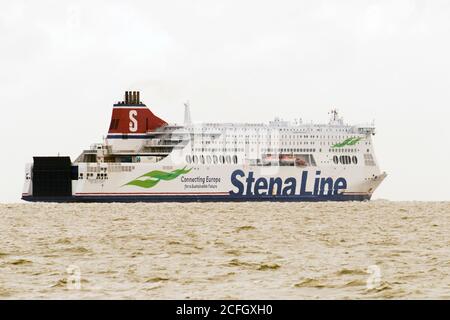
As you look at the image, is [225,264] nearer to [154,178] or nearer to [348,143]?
[154,178]

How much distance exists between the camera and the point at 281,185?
228 feet

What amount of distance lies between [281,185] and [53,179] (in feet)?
56.8

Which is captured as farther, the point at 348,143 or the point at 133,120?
the point at 133,120

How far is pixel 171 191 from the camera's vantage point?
68.8 meters

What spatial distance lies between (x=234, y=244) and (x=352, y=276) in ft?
28.7

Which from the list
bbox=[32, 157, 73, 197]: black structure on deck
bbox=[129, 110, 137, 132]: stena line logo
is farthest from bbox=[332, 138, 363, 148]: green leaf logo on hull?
bbox=[32, 157, 73, 197]: black structure on deck

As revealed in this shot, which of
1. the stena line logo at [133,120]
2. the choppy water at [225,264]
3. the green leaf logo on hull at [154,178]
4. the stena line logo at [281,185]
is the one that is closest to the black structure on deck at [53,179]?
the green leaf logo on hull at [154,178]

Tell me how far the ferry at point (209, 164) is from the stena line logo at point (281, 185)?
75 millimetres

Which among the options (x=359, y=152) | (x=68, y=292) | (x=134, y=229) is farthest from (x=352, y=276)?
(x=359, y=152)

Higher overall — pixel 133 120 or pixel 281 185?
pixel 133 120

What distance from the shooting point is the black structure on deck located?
69562mm

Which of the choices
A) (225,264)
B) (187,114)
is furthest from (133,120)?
(225,264)

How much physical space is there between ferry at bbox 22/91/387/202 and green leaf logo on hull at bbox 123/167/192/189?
7 centimetres

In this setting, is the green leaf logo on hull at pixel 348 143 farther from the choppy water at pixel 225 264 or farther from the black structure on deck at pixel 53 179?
the choppy water at pixel 225 264
